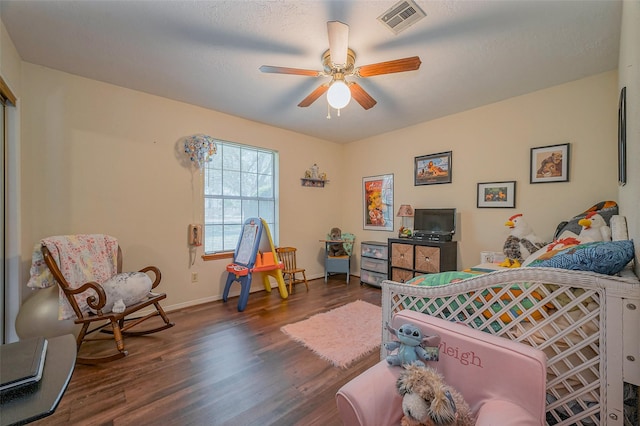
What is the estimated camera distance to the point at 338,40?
66.5 inches

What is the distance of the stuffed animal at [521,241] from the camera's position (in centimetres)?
251

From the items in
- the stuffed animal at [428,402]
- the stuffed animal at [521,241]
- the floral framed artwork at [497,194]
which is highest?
the floral framed artwork at [497,194]

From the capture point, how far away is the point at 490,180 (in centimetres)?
321

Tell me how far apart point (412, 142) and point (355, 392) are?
3.71 meters

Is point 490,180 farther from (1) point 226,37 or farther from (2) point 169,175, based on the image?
(2) point 169,175

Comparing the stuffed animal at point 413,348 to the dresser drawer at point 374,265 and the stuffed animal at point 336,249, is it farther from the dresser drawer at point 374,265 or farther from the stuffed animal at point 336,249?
the stuffed animal at point 336,249

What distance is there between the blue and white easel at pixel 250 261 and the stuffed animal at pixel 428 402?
246cm

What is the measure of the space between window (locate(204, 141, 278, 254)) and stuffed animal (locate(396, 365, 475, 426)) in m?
3.09

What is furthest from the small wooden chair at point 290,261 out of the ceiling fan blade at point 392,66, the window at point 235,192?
the ceiling fan blade at point 392,66

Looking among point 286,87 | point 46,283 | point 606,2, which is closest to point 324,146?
point 286,87

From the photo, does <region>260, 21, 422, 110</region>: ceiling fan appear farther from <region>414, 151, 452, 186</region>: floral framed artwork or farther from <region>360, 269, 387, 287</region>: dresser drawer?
<region>360, 269, 387, 287</region>: dresser drawer

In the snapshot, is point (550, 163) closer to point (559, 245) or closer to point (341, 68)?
point (559, 245)

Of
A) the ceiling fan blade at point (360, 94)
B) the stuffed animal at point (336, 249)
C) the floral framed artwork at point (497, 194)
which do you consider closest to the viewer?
the ceiling fan blade at point (360, 94)

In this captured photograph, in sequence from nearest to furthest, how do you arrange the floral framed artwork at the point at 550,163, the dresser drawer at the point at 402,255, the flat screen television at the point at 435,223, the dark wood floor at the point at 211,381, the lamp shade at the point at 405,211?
the dark wood floor at the point at 211,381, the floral framed artwork at the point at 550,163, the flat screen television at the point at 435,223, the dresser drawer at the point at 402,255, the lamp shade at the point at 405,211
